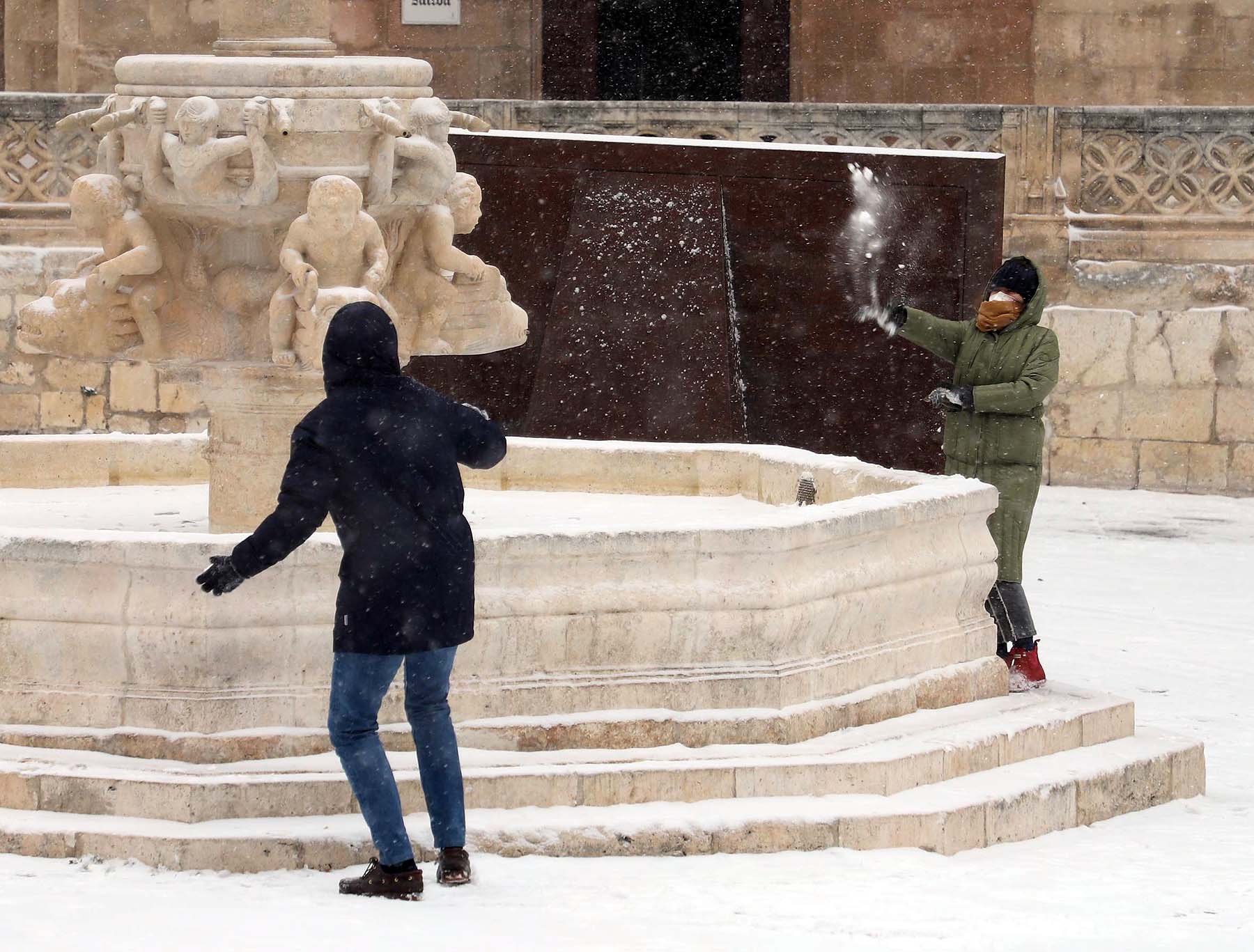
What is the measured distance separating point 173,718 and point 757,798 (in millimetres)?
1566

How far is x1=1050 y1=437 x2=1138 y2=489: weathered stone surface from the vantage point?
14.6m

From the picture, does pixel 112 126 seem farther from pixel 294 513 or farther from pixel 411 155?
pixel 294 513

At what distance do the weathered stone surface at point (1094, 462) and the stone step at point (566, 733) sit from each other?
312 inches

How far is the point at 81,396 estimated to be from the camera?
15.1 m

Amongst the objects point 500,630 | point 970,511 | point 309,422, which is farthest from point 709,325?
point 309,422

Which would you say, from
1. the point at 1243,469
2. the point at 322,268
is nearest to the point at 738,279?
the point at 1243,469

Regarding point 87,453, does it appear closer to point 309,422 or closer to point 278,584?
point 278,584

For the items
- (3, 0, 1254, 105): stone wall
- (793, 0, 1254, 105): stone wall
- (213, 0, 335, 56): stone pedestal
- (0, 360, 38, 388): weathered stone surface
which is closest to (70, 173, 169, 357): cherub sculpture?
(213, 0, 335, 56): stone pedestal

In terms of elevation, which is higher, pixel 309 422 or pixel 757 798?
pixel 309 422

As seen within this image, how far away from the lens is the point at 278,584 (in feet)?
20.1

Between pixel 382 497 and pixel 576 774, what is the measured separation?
110cm

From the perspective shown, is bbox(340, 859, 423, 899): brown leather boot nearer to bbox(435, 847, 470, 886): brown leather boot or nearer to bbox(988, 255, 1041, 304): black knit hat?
bbox(435, 847, 470, 886): brown leather boot

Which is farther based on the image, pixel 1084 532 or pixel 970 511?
pixel 1084 532

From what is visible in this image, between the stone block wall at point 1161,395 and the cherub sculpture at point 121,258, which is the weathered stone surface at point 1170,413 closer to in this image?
the stone block wall at point 1161,395
